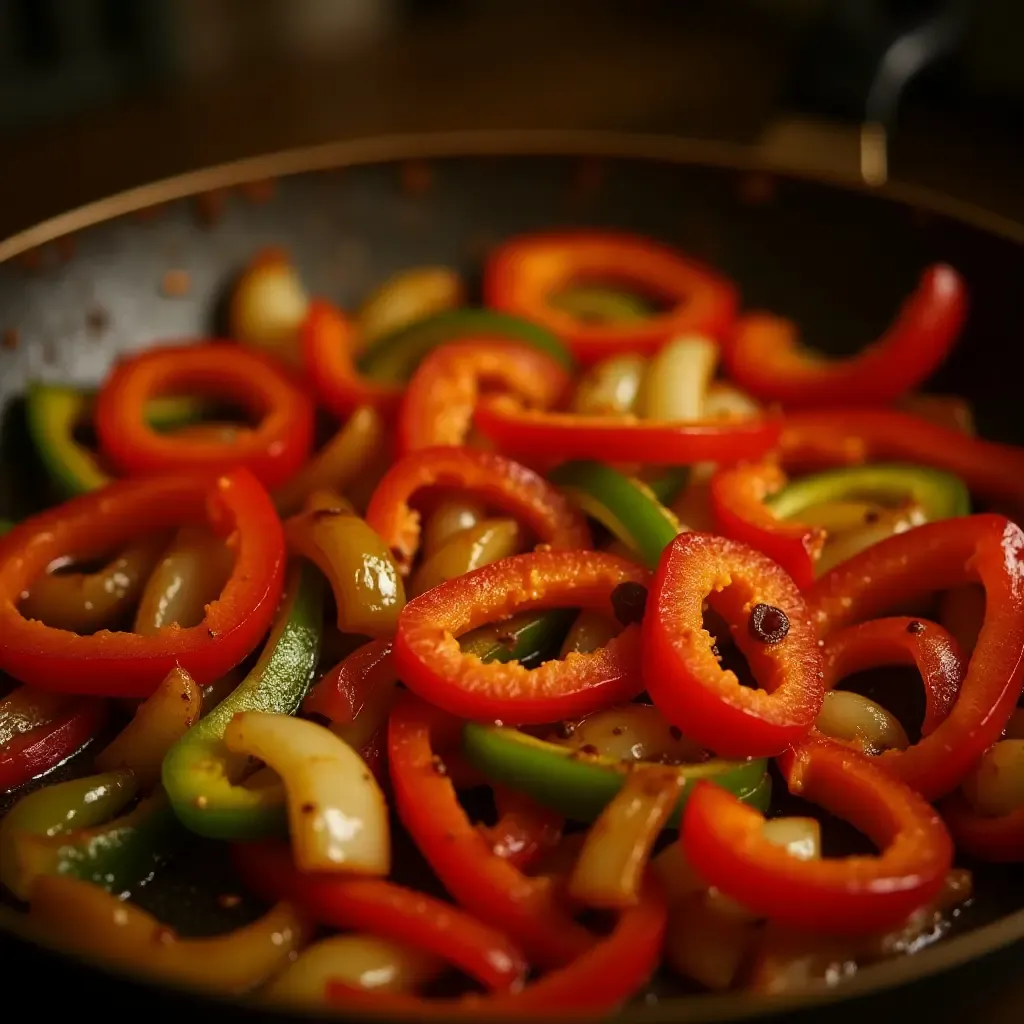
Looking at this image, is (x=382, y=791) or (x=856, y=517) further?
(x=856, y=517)

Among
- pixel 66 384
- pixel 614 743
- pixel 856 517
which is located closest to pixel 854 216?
pixel 856 517

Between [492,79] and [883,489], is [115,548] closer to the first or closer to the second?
[883,489]

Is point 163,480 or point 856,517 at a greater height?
point 163,480

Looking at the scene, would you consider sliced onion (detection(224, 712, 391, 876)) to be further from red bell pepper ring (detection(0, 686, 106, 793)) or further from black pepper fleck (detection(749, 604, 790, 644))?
black pepper fleck (detection(749, 604, 790, 644))

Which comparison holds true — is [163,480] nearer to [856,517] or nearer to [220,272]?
[220,272]

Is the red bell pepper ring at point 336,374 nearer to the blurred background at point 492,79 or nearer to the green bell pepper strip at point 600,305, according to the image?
the green bell pepper strip at point 600,305

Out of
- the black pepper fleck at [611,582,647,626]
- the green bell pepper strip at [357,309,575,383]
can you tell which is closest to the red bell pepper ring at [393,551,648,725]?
the black pepper fleck at [611,582,647,626]
